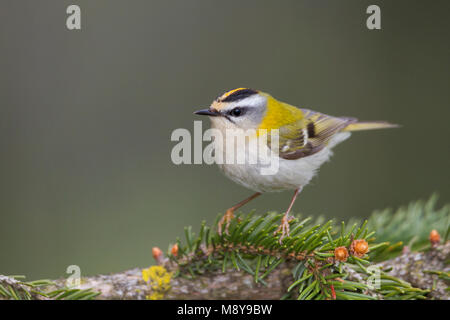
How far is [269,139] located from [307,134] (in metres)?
0.33

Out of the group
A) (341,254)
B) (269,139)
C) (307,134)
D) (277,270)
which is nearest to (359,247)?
(341,254)

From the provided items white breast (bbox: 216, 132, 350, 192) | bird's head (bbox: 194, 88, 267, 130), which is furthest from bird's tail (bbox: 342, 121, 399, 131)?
bird's head (bbox: 194, 88, 267, 130)

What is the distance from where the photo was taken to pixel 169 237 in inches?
128

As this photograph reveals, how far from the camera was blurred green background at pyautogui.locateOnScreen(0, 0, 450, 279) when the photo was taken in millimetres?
3391

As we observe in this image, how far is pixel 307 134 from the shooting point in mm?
2213

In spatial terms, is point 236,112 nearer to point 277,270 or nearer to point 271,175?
point 271,175

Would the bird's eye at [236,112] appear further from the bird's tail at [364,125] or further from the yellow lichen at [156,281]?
the bird's tail at [364,125]

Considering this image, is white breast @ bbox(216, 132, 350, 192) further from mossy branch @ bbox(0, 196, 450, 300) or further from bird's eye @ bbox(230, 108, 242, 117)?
mossy branch @ bbox(0, 196, 450, 300)

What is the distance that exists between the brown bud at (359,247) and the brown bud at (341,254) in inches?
0.8

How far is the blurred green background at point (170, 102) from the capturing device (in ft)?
11.1

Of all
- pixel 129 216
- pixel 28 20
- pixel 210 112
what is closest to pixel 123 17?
pixel 28 20
